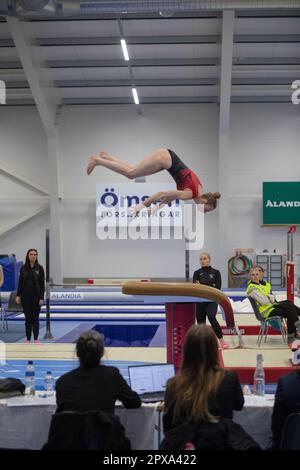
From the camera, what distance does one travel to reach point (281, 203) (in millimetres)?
14398

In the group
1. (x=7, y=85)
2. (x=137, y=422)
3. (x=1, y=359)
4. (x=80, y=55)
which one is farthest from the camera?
(x=7, y=85)

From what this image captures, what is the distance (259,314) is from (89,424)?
4.88 meters

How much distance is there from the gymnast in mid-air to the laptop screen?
94.5 inches

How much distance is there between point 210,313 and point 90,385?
4.19 metres

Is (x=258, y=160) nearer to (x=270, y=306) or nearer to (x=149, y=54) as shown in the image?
(x=149, y=54)

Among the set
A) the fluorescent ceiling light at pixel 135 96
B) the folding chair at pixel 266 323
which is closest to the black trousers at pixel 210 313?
the folding chair at pixel 266 323

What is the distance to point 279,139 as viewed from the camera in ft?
49.5

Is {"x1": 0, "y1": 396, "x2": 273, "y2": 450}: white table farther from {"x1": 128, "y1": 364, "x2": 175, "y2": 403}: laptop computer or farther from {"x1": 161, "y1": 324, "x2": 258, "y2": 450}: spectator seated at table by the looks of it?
{"x1": 161, "y1": 324, "x2": 258, "y2": 450}: spectator seated at table

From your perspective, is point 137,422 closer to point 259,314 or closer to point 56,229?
point 259,314

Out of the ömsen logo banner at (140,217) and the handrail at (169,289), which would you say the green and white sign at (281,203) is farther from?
the handrail at (169,289)

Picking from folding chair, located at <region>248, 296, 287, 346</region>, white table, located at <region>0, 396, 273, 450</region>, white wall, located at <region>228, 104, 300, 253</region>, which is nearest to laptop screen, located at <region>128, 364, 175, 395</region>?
white table, located at <region>0, 396, 273, 450</region>

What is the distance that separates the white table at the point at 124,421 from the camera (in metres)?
3.16
